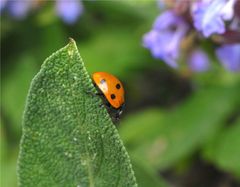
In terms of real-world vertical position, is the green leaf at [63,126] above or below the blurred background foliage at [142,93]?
below

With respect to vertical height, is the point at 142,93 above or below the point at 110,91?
above

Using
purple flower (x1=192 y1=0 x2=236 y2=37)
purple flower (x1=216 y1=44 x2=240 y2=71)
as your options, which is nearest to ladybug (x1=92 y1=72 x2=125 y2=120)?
purple flower (x1=192 y1=0 x2=236 y2=37)

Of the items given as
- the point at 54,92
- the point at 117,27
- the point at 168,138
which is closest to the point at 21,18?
the point at 117,27

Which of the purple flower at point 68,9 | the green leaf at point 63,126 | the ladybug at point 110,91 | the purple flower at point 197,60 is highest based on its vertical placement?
the purple flower at point 68,9

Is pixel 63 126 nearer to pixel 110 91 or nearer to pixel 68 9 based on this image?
pixel 110 91

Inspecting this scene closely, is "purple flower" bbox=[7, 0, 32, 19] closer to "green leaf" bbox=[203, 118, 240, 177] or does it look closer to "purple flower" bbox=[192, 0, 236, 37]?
"green leaf" bbox=[203, 118, 240, 177]

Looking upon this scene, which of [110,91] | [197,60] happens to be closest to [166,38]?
[197,60]

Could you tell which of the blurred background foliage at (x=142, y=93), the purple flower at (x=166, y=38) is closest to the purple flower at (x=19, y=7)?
the blurred background foliage at (x=142, y=93)

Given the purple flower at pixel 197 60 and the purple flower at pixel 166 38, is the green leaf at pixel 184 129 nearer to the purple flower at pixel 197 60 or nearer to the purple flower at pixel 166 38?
the purple flower at pixel 197 60
